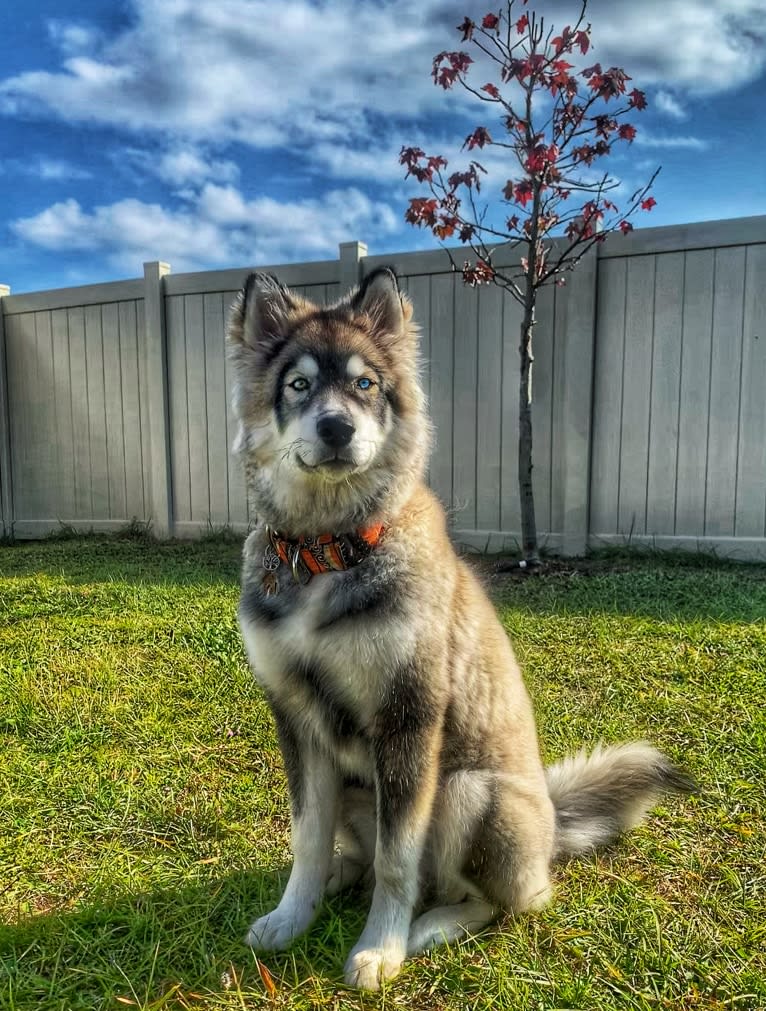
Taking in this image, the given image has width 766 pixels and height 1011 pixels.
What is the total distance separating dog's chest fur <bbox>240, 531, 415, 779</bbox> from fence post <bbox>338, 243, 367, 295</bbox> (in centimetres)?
555

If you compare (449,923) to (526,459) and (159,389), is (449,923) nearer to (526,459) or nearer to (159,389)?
(526,459)

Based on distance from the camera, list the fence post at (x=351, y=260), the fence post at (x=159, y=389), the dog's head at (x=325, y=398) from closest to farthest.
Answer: the dog's head at (x=325, y=398)
the fence post at (x=351, y=260)
the fence post at (x=159, y=389)

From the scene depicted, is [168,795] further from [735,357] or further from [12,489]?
[12,489]

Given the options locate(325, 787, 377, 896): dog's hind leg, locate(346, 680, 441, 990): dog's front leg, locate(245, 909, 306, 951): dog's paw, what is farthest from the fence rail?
locate(245, 909, 306, 951): dog's paw

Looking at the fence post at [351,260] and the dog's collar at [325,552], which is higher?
the fence post at [351,260]

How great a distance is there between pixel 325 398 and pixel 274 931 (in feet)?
4.23

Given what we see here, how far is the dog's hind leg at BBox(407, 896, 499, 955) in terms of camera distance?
1718 mm

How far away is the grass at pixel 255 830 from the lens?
64.1 inches

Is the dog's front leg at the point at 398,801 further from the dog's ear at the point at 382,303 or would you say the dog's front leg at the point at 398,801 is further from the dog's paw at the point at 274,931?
the dog's ear at the point at 382,303

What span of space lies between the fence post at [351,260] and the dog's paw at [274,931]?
5.85 metres

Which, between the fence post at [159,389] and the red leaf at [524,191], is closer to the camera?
the red leaf at [524,191]

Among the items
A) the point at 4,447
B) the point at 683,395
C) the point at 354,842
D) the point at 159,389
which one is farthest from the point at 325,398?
the point at 4,447

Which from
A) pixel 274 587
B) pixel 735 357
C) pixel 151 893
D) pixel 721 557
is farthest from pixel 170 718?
pixel 735 357

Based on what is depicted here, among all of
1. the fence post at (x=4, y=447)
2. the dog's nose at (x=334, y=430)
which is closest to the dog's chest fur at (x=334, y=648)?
the dog's nose at (x=334, y=430)
